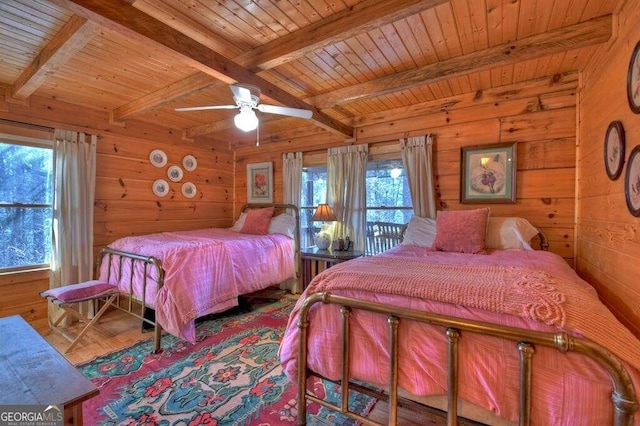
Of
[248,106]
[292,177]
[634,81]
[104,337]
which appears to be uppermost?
[248,106]

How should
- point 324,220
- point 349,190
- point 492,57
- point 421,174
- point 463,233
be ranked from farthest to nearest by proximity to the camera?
1. point 349,190
2. point 324,220
3. point 421,174
4. point 463,233
5. point 492,57

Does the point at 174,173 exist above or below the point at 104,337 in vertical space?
above

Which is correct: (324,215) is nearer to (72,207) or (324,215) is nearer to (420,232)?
(420,232)

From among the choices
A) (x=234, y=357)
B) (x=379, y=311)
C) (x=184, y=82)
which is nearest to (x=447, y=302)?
(x=379, y=311)

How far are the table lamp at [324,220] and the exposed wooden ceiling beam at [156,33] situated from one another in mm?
1660

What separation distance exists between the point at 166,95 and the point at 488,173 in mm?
3194

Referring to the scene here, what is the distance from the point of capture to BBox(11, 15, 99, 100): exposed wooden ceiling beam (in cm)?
168

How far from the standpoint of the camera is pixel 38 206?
2.90m

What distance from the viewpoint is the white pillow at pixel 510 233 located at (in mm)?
2461

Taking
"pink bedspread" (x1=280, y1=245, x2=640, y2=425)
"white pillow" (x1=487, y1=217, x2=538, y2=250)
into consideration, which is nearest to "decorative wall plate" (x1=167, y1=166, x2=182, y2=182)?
"pink bedspread" (x1=280, y1=245, x2=640, y2=425)

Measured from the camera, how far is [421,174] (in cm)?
312

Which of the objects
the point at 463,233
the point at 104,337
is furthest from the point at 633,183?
the point at 104,337

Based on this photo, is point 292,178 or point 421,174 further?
point 292,178

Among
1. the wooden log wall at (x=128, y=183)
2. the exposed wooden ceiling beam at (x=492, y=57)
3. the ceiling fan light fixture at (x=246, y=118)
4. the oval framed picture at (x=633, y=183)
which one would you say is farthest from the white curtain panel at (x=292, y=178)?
the oval framed picture at (x=633, y=183)
